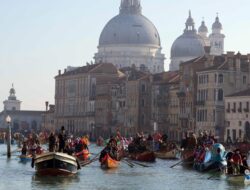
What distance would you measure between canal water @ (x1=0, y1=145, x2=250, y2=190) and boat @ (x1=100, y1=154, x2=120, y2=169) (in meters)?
0.38

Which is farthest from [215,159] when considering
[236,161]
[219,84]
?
[219,84]

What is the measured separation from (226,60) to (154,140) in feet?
160

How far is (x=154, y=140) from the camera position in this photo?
80250 millimetres

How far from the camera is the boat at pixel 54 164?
176 feet

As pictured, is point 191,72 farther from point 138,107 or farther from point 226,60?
point 138,107

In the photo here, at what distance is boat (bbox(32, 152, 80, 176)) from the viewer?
5350 centimetres

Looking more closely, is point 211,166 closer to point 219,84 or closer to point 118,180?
point 118,180

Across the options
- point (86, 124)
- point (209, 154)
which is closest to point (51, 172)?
point (209, 154)

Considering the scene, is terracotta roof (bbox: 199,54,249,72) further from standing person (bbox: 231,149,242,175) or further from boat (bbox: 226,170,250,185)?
boat (bbox: 226,170,250,185)

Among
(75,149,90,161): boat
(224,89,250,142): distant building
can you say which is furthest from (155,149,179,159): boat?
(224,89,250,142): distant building

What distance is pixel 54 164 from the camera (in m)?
53.8

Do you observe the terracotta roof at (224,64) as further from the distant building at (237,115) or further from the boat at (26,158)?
the boat at (26,158)

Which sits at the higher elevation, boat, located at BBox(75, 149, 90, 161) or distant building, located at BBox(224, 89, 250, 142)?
distant building, located at BBox(224, 89, 250, 142)

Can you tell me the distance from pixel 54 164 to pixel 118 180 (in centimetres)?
333
